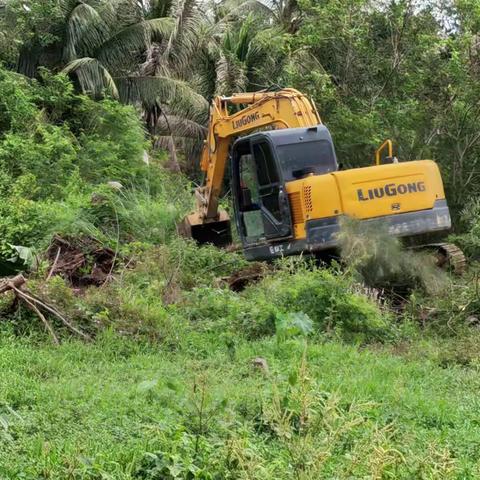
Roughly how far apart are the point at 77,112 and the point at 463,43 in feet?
33.1

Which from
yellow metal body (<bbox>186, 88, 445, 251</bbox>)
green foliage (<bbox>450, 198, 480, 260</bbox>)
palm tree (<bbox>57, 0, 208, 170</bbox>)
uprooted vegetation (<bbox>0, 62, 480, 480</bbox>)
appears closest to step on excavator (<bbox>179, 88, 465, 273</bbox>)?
yellow metal body (<bbox>186, 88, 445, 251</bbox>)

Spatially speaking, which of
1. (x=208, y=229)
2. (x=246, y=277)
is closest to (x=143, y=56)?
(x=208, y=229)

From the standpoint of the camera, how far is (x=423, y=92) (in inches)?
672

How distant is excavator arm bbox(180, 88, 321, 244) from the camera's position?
1264 centimetres

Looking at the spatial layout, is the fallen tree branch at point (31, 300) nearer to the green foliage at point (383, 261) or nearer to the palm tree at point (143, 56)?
the green foliage at point (383, 261)

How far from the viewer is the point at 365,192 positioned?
1087 cm

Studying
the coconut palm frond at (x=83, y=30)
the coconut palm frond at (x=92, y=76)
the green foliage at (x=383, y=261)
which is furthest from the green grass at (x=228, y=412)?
the coconut palm frond at (x=83, y=30)

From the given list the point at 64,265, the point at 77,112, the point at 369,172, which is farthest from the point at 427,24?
the point at 64,265

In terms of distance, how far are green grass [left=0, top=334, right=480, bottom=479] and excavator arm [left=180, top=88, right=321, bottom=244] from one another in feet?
18.0

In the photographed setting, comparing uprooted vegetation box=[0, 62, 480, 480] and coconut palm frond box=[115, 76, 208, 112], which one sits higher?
coconut palm frond box=[115, 76, 208, 112]

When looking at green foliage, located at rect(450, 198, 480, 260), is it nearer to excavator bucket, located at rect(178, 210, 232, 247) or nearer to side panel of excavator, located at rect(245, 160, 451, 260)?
side panel of excavator, located at rect(245, 160, 451, 260)

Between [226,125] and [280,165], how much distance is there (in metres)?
2.92

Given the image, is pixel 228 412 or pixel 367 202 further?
pixel 367 202

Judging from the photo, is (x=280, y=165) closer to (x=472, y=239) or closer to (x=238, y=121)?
(x=238, y=121)
